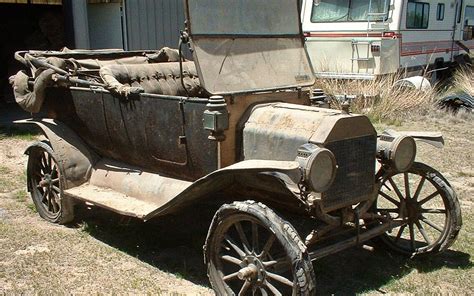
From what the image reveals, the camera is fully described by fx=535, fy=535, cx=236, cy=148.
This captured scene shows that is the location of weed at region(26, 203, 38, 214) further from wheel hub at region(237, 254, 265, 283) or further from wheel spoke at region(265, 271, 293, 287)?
wheel spoke at region(265, 271, 293, 287)

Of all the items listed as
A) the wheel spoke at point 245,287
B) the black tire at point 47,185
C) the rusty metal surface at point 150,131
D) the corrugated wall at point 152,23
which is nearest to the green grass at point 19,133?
the corrugated wall at point 152,23

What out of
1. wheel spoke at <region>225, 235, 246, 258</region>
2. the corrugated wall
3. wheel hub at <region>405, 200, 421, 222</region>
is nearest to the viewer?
wheel spoke at <region>225, 235, 246, 258</region>

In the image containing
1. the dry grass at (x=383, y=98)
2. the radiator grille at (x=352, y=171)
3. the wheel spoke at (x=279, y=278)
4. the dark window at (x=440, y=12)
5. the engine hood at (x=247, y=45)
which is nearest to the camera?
the wheel spoke at (x=279, y=278)

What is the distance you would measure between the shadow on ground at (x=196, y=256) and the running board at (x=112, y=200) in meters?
0.43

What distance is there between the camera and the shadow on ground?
383 centimetres

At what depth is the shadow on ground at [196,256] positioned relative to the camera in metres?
3.83

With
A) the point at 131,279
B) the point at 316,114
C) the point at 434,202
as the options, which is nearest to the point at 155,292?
the point at 131,279

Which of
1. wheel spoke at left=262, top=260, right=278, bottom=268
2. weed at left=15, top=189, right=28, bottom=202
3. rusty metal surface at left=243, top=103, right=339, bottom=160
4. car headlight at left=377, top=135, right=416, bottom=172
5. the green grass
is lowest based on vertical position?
the green grass

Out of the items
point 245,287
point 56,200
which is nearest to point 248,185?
point 245,287

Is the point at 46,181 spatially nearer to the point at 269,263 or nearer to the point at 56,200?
the point at 56,200

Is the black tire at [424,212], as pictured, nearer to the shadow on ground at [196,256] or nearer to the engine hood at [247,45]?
the shadow on ground at [196,256]

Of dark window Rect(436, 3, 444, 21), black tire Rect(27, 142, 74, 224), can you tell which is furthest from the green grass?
dark window Rect(436, 3, 444, 21)

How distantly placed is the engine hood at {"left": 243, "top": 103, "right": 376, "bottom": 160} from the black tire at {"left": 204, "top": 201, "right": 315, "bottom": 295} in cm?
48

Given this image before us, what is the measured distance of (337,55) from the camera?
1048 centimetres
